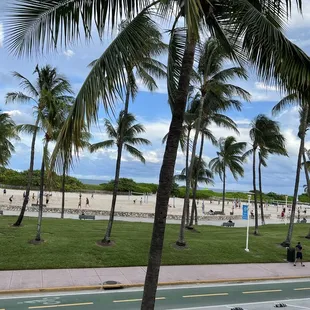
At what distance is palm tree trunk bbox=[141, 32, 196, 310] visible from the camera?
580cm

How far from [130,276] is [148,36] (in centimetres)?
1128

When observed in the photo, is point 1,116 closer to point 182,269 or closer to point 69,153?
point 182,269

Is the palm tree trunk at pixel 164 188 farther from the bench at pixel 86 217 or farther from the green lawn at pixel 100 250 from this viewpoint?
the bench at pixel 86 217

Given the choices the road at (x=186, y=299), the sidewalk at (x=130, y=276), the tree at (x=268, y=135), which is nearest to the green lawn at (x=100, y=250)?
the sidewalk at (x=130, y=276)

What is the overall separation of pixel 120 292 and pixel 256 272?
7.69 metres

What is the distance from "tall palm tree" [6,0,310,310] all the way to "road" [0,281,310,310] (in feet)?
20.4

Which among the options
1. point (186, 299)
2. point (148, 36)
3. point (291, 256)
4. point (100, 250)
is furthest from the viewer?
point (291, 256)

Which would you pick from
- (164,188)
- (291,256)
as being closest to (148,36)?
(164,188)

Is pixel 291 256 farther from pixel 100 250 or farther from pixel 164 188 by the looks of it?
pixel 164 188

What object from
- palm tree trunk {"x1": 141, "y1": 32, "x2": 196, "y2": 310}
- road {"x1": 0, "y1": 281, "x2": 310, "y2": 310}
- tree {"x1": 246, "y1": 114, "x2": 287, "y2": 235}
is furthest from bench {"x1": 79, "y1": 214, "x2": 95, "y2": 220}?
palm tree trunk {"x1": 141, "y1": 32, "x2": 196, "y2": 310}

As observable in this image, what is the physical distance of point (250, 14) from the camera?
18.2 feet

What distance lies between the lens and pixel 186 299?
12.2m

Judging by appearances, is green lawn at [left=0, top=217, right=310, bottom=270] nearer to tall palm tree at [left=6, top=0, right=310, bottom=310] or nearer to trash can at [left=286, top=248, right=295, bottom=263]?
trash can at [left=286, top=248, right=295, bottom=263]

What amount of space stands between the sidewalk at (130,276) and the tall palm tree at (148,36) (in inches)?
319
